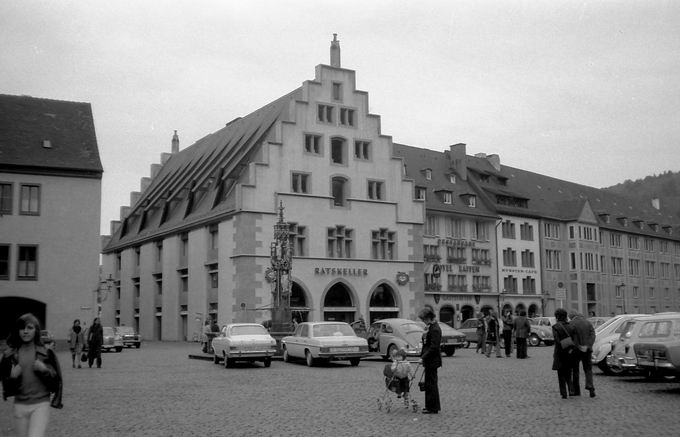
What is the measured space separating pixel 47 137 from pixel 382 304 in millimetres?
24089

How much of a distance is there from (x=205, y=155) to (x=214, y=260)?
16278 mm

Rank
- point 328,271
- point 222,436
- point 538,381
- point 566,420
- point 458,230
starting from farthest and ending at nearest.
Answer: point 458,230 → point 328,271 → point 538,381 → point 566,420 → point 222,436

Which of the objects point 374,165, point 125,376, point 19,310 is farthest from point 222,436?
point 374,165

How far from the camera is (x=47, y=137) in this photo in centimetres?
4338

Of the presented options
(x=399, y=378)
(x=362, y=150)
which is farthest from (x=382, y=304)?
(x=399, y=378)

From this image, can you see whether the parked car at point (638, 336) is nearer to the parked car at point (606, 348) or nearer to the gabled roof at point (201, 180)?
the parked car at point (606, 348)

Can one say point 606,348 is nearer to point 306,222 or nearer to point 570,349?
point 570,349

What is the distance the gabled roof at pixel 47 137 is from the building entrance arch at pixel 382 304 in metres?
20.5

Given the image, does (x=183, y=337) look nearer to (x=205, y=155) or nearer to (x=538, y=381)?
(x=205, y=155)

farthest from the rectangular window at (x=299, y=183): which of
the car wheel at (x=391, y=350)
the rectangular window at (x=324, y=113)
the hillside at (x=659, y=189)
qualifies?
the hillside at (x=659, y=189)

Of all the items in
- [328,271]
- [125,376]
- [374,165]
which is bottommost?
[125,376]

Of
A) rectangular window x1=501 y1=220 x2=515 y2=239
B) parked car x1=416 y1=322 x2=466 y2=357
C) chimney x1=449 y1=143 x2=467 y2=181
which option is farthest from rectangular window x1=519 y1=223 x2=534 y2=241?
parked car x1=416 y1=322 x2=466 y2=357

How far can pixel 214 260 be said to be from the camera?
52.7 meters

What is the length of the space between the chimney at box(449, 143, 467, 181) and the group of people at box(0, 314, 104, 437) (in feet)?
214
